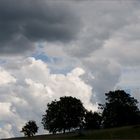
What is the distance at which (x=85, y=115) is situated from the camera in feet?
595

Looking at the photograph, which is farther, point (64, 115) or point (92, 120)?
point (92, 120)

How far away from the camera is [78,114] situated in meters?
176

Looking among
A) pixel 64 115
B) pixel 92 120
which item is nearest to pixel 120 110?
pixel 92 120

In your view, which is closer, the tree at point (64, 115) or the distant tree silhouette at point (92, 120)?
the tree at point (64, 115)

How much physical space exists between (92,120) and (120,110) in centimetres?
1458

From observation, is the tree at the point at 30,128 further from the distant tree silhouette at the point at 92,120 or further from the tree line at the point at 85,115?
the distant tree silhouette at the point at 92,120

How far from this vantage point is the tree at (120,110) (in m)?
180

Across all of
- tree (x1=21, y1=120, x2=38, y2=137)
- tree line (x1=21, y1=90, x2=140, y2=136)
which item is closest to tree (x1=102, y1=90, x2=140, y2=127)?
tree line (x1=21, y1=90, x2=140, y2=136)

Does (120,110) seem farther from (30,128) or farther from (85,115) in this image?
(30,128)

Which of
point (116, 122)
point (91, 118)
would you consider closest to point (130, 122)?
point (116, 122)

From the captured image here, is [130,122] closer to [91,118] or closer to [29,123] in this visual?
[91,118]

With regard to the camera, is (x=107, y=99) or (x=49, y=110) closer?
(x=49, y=110)

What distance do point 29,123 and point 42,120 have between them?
11.2 metres

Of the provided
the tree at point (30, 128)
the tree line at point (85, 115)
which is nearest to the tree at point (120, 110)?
the tree line at point (85, 115)
